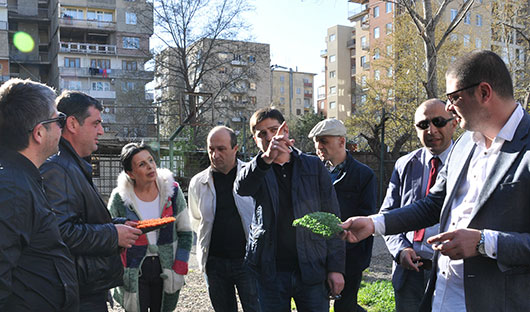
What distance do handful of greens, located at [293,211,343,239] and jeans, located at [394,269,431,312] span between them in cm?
113

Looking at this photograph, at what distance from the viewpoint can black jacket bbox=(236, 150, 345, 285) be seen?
332 cm

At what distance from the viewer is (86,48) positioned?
2393 inches

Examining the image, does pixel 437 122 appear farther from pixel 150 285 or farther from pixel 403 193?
pixel 150 285

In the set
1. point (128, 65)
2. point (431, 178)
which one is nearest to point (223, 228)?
point (431, 178)

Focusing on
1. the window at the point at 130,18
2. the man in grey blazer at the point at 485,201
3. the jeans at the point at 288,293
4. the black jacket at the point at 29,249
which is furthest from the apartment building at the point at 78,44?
the man in grey blazer at the point at 485,201

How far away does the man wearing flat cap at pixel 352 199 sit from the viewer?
4.47 meters

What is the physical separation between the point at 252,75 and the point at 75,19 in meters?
38.5

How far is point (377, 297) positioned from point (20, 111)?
17.2ft

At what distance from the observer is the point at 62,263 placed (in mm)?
2381

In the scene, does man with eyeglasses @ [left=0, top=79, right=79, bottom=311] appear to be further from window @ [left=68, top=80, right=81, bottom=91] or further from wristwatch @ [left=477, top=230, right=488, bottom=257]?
window @ [left=68, top=80, right=81, bottom=91]

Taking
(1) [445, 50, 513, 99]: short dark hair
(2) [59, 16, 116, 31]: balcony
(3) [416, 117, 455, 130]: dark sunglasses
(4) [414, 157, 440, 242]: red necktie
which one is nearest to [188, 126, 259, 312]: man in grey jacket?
(4) [414, 157, 440, 242]: red necktie

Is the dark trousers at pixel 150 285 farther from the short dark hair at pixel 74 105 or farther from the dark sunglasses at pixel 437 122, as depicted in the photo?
the dark sunglasses at pixel 437 122

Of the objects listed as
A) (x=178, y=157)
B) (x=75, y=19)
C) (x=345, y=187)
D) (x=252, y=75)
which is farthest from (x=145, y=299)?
(x=75, y=19)

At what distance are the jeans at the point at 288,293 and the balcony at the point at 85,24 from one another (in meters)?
64.6
